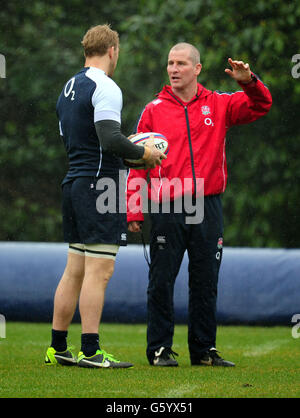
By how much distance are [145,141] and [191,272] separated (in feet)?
2.57

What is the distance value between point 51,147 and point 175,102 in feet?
19.4

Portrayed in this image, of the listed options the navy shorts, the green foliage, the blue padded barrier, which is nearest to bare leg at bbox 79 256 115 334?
the navy shorts

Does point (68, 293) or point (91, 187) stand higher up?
point (91, 187)

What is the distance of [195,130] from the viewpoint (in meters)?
4.56

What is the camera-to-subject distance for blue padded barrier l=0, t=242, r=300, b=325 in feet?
22.8

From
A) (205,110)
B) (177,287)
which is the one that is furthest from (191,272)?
(177,287)

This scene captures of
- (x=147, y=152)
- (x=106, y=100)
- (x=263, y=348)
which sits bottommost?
(x=263, y=348)

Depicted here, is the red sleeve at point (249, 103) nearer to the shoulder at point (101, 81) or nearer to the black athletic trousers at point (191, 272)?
the black athletic trousers at point (191, 272)

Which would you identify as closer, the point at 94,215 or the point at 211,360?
the point at 94,215

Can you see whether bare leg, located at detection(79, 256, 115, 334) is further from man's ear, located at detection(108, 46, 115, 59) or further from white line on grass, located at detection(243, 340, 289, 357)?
white line on grass, located at detection(243, 340, 289, 357)

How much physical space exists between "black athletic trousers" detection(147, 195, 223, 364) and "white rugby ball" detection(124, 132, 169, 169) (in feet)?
1.08

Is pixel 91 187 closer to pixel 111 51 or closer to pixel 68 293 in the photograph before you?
pixel 68 293

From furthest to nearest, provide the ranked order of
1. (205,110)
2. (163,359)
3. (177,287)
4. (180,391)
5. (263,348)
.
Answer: (177,287) → (263,348) → (205,110) → (163,359) → (180,391)

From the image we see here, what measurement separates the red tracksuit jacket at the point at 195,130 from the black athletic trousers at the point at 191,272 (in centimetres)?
13
